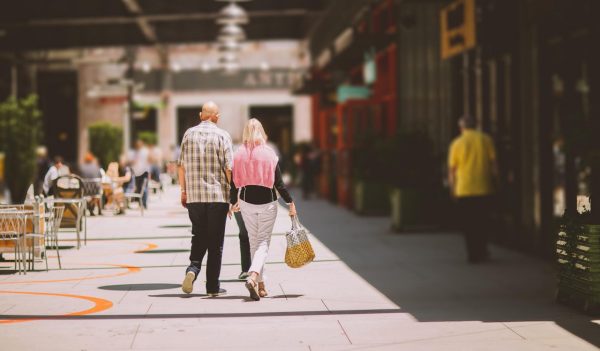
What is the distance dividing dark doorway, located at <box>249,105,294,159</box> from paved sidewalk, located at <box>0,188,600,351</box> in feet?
144

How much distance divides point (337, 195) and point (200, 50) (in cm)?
3017

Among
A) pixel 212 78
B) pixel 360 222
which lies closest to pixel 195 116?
pixel 212 78

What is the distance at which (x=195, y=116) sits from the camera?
2368 inches

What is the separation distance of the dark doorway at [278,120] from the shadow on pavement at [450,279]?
40534mm

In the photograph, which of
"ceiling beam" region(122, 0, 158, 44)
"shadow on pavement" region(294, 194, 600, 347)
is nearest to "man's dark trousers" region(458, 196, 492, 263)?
"shadow on pavement" region(294, 194, 600, 347)

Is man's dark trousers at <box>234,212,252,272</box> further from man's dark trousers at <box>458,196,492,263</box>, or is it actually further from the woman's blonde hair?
man's dark trousers at <box>458,196,492,263</box>

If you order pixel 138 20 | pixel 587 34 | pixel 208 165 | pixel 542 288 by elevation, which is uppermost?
pixel 138 20

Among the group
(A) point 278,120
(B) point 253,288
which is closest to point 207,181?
(B) point 253,288

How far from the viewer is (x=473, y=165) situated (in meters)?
14.6

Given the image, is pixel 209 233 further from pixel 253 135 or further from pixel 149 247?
pixel 149 247

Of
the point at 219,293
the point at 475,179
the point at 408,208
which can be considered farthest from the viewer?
the point at 408,208

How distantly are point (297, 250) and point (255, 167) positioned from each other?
820 millimetres

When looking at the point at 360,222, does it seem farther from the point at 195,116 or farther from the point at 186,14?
the point at 195,116

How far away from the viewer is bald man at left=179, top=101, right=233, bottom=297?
10773 mm
